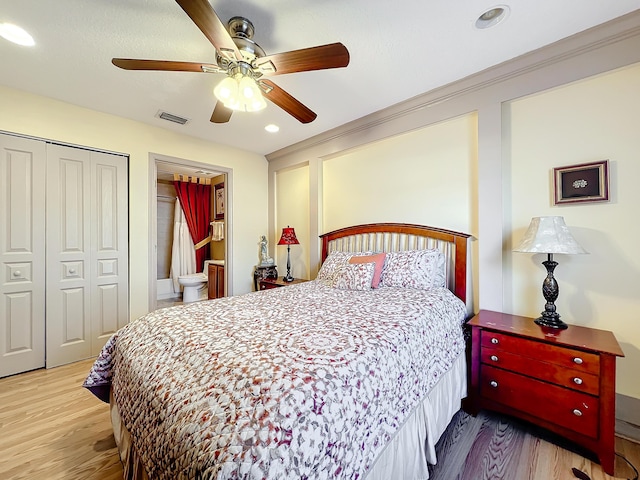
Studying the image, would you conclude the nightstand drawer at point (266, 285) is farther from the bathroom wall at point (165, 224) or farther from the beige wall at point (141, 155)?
the bathroom wall at point (165, 224)

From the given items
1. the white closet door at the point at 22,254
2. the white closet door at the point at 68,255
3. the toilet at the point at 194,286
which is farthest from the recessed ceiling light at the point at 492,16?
the toilet at the point at 194,286

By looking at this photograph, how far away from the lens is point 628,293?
68.6 inches

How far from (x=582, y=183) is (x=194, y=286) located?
18.2ft

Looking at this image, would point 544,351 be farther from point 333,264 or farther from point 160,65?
point 160,65

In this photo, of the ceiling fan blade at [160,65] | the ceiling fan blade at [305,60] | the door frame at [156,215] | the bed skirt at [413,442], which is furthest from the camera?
the door frame at [156,215]

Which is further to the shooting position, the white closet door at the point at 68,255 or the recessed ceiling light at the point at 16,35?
the white closet door at the point at 68,255

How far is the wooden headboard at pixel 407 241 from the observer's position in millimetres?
2393

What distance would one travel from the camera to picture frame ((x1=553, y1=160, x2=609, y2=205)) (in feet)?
5.92

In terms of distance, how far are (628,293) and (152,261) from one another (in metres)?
4.28

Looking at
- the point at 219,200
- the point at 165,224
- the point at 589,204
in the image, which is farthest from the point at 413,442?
the point at 165,224

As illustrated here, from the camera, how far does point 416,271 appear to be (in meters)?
2.35

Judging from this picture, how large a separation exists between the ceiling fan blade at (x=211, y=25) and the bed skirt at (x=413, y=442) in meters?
1.92

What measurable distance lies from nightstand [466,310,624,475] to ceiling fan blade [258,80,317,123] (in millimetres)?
2020

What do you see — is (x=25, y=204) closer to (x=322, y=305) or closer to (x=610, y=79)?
(x=322, y=305)
